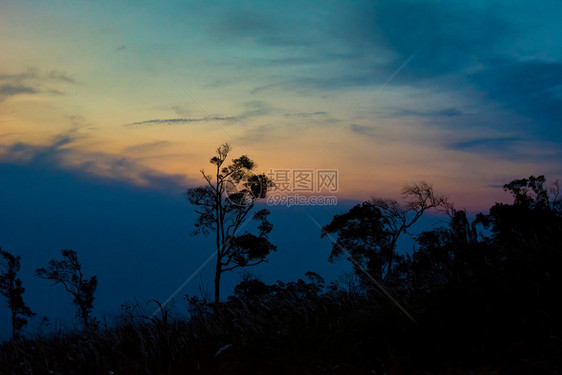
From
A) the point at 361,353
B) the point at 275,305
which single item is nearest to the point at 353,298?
the point at 275,305

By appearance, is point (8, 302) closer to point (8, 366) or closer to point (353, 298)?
point (8, 366)

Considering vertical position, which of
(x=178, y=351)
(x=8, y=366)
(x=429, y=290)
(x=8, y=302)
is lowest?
(x=8, y=302)

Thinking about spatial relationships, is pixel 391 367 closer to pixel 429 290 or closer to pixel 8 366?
pixel 429 290

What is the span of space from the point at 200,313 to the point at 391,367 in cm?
438

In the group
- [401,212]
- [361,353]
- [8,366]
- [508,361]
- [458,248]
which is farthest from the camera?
[401,212]

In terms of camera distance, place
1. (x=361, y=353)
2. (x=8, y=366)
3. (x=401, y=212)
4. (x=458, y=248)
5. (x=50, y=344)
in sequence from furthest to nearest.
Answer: (x=401, y=212)
(x=50, y=344)
(x=458, y=248)
(x=8, y=366)
(x=361, y=353)

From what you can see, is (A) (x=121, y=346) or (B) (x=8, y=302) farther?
(B) (x=8, y=302)

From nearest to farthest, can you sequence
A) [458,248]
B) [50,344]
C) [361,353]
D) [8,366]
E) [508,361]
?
[508,361], [361,353], [8,366], [458,248], [50,344]

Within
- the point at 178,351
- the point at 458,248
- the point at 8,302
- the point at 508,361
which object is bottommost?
the point at 8,302

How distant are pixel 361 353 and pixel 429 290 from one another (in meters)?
1.62

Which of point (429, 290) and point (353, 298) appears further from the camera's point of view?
point (353, 298)

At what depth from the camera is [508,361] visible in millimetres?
5449

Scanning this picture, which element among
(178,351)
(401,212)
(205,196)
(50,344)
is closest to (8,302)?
(205,196)

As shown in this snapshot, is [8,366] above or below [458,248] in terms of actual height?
below
